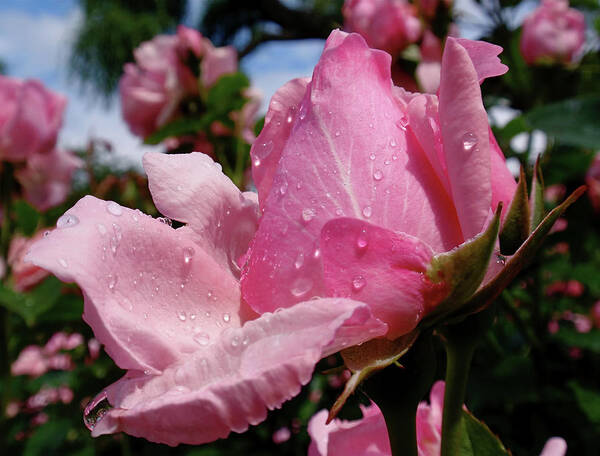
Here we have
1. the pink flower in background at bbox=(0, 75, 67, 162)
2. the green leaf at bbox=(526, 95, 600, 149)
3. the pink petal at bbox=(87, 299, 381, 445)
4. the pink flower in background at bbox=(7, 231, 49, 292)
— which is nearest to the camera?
the pink petal at bbox=(87, 299, 381, 445)

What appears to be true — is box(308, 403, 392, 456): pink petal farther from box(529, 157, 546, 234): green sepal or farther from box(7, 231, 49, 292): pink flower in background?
box(7, 231, 49, 292): pink flower in background

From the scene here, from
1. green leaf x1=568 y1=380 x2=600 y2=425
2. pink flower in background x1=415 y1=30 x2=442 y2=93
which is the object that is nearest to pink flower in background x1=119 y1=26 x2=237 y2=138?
pink flower in background x1=415 y1=30 x2=442 y2=93

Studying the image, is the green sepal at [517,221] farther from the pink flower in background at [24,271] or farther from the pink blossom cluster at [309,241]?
the pink flower in background at [24,271]

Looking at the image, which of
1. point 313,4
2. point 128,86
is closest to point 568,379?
point 128,86

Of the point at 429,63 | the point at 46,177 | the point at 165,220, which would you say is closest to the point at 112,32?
the point at 46,177

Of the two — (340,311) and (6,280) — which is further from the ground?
(340,311)

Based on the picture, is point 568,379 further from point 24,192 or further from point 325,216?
point 24,192
